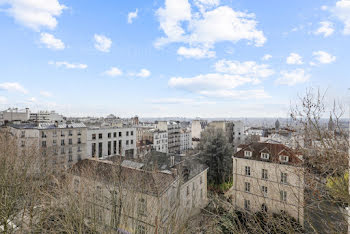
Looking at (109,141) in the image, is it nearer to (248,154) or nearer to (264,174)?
(248,154)

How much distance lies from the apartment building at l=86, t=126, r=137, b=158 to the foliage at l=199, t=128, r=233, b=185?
13210 millimetres

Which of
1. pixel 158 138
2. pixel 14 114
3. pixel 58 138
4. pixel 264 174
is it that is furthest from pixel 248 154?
pixel 14 114

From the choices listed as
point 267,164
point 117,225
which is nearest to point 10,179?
point 117,225

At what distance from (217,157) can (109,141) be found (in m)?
22.1

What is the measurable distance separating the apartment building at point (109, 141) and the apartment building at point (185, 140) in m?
21.2

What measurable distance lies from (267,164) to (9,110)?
72.9 meters

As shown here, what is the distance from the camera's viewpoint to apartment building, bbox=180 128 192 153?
2397 inches

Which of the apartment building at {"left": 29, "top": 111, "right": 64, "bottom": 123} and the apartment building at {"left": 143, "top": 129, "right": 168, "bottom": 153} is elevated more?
the apartment building at {"left": 29, "top": 111, "right": 64, "bottom": 123}

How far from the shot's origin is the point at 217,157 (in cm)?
2684

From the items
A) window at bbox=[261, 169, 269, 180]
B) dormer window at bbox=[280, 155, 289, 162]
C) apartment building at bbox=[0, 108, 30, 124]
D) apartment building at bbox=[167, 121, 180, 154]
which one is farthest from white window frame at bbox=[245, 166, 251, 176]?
apartment building at bbox=[0, 108, 30, 124]

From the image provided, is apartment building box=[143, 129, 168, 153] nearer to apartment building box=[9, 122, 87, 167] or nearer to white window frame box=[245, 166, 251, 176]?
apartment building box=[9, 122, 87, 167]

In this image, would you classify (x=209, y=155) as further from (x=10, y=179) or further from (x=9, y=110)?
(x=9, y=110)

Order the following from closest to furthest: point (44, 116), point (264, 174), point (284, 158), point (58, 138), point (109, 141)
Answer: point (284, 158) < point (264, 174) < point (58, 138) < point (109, 141) < point (44, 116)

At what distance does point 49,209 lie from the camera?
734cm
